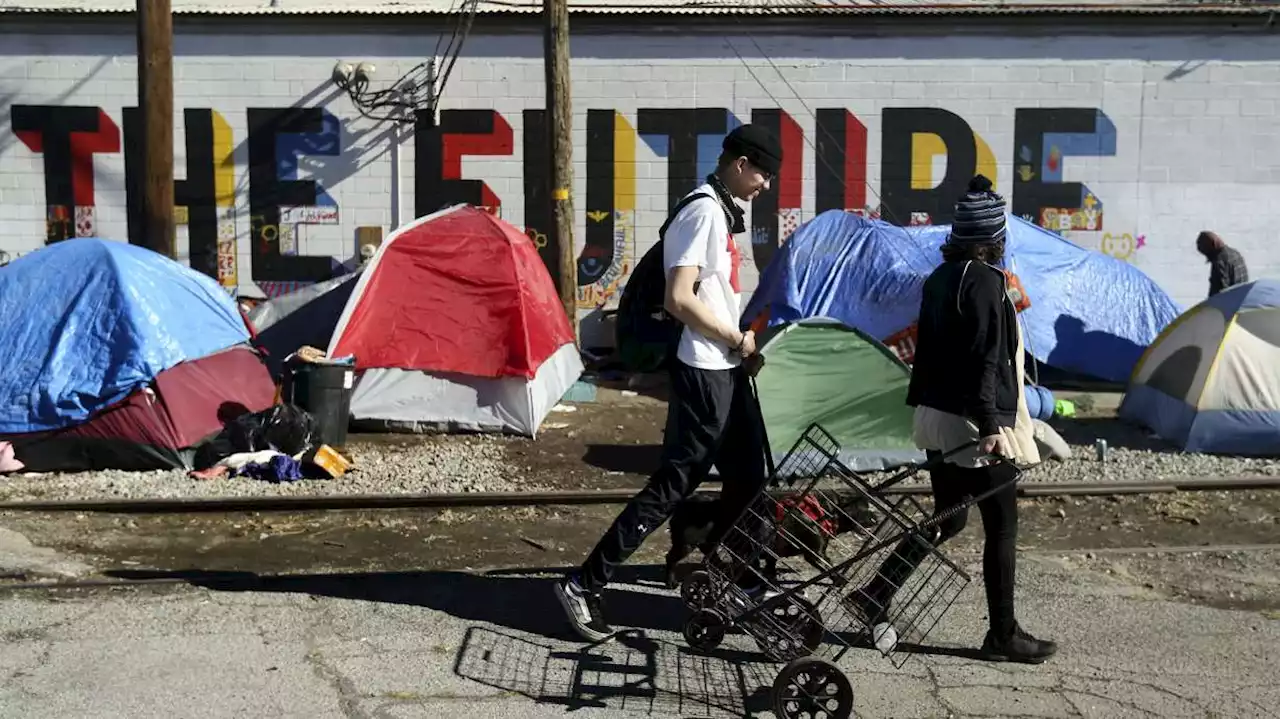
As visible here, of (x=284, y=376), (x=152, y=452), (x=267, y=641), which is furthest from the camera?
(x=284, y=376)

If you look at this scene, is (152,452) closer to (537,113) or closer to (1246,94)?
(537,113)

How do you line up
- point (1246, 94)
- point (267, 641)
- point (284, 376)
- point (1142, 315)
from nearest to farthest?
1. point (267, 641)
2. point (284, 376)
3. point (1142, 315)
4. point (1246, 94)

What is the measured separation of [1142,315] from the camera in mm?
12680

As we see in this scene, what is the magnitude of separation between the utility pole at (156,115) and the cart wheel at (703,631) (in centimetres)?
813

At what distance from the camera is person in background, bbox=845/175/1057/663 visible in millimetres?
4668

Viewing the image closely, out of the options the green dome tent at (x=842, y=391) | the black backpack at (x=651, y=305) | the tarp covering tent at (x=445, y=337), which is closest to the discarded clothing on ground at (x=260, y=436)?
the tarp covering tent at (x=445, y=337)

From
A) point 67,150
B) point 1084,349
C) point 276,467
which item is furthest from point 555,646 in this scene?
point 67,150

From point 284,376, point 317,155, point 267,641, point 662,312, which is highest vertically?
point 317,155

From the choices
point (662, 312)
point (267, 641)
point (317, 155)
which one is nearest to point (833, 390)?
point (662, 312)

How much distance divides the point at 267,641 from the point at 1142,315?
1023 centimetres

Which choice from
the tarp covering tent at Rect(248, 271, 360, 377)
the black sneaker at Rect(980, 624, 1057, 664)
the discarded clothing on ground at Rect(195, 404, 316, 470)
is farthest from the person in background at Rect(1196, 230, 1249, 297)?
the discarded clothing on ground at Rect(195, 404, 316, 470)

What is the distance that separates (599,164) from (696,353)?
10138 millimetres

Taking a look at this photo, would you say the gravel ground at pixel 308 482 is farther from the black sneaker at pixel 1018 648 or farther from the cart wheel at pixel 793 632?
the black sneaker at pixel 1018 648

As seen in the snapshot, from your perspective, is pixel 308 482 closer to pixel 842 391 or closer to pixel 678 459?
pixel 842 391
